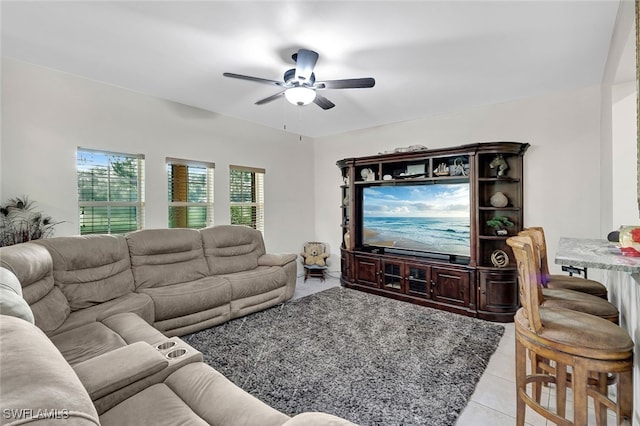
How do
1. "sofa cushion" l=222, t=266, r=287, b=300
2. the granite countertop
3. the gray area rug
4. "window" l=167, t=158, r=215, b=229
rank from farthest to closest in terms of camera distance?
"window" l=167, t=158, r=215, b=229 < "sofa cushion" l=222, t=266, r=287, b=300 < the gray area rug < the granite countertop

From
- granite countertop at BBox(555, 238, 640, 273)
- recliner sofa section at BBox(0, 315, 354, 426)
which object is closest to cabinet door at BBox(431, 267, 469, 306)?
granite countertop at BBox(555, 238, 640, 273)

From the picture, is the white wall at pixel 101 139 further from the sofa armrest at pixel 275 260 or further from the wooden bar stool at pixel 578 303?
the wooden bar stool at pixel 578 303

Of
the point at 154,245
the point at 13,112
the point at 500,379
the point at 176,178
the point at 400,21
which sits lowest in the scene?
the point at 500,379

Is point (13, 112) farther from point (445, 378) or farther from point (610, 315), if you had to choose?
point (610, 315)

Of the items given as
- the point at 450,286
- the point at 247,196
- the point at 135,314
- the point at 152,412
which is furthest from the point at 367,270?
the point at 152,412

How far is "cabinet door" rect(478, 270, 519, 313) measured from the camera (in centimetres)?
352

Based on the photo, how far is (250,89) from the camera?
352 cm

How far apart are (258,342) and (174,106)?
3.21 m

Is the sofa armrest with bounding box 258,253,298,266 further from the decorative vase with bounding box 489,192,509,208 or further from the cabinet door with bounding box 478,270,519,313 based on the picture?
the decorative vase with bounding box 489,192,509,208

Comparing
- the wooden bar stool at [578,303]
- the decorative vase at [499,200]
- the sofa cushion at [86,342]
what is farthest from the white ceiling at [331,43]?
the sofa cushion at [86,342]

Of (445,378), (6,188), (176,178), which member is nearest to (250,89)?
(176,178)

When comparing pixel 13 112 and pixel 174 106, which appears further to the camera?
pixel 174 106

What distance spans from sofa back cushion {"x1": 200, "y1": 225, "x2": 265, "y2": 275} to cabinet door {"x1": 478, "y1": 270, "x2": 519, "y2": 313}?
9.66 feet

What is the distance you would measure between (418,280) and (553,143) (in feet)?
7.73
